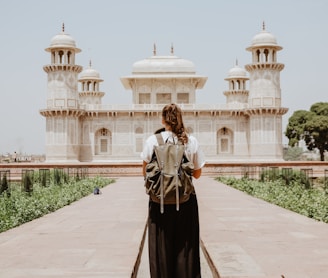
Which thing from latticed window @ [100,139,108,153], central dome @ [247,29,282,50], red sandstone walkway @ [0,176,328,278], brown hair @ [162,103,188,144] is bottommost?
red sandstone walkway @ [0,176,328,278]

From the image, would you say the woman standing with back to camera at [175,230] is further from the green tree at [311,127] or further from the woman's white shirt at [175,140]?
the green tree at [311,127]

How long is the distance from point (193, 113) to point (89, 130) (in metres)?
6.76

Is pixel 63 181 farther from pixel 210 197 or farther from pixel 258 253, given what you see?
pixel 258 253

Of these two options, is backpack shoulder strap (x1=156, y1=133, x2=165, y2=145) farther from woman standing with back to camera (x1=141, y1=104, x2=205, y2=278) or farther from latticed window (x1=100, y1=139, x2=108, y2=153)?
latticed window (x1=100, y1=139, x2=108, y2=153)

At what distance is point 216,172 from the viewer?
22312 millimetres

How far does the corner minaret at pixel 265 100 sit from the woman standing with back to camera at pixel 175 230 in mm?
26965

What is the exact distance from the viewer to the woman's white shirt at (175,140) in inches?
128

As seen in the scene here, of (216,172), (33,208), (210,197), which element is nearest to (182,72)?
(216,172)

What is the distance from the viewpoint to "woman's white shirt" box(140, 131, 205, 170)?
10.6ft

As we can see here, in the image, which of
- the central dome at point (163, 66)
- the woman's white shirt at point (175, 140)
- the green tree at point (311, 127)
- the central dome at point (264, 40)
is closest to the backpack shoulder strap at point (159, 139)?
the woman's white shirt at point (175, 140)

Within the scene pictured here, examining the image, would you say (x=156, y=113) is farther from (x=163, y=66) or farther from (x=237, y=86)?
(x=237, y=86)

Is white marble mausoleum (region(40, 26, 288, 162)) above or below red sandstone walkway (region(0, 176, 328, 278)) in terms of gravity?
above

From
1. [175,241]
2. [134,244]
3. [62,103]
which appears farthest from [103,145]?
[175,241]

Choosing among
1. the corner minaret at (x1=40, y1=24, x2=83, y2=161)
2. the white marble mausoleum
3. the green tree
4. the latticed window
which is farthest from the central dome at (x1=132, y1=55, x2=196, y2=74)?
the green tree
